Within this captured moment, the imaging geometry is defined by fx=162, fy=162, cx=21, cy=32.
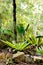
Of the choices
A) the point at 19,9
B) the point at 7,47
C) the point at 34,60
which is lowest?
the point at 7,47

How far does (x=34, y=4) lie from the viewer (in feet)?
28.0

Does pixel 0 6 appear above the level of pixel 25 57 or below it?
above

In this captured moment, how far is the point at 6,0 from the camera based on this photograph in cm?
779

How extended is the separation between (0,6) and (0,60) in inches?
138

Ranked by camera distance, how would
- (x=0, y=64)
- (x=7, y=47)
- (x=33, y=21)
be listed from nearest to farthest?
(x=0, y=64), (x=7, y=47), (x=33, y=21)

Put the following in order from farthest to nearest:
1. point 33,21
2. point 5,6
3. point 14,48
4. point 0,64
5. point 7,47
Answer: point 33,21
point 5,6
point 7,47
point 14,48
point 0,64

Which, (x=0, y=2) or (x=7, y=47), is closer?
(x=7, y=47)

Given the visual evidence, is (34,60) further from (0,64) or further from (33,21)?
(33,21)

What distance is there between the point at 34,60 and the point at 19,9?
146 inches

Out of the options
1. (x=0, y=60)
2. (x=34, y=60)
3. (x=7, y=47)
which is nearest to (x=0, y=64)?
(x=0, y=60)

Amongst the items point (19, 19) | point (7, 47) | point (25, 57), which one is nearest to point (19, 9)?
point (19, 19)

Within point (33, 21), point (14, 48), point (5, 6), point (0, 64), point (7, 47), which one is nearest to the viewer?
point (0, 64)

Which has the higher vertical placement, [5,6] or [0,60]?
[5,6]

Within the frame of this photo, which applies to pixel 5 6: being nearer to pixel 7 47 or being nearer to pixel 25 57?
pixel 7 47
